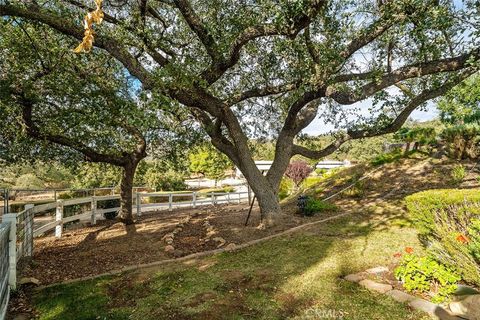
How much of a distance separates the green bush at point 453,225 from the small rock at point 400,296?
2.70ft

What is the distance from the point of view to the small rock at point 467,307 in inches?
138

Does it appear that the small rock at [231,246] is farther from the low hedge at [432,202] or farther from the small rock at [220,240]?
the low hedge at [432,202]

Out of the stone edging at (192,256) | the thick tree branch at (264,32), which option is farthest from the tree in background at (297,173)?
the thick tree branch at (264,32)

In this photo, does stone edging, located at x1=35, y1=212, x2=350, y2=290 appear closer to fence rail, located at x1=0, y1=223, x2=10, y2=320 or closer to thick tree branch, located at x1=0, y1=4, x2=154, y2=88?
fence rail, located at x1=0, y1=223, x2=10, y2=320

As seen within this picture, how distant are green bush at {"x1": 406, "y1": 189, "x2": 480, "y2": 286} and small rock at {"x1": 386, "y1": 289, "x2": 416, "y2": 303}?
0.82m

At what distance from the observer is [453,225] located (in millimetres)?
4961

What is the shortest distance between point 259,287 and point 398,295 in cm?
196

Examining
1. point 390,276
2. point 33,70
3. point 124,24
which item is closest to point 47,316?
point 390,276

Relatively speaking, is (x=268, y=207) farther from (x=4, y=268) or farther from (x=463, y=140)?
(x=463, y=140)

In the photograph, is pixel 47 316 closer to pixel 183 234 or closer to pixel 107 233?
pixel 183 234

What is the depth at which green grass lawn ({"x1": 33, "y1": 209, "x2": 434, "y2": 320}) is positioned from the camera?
4020mm

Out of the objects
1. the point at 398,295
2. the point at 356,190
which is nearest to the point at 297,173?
the point at 356,190

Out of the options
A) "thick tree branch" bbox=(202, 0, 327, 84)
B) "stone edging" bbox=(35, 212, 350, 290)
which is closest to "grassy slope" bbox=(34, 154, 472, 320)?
"stone edging" bbox=(35, 212, 350, 290)

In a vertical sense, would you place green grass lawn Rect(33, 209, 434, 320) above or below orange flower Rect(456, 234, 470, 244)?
below
